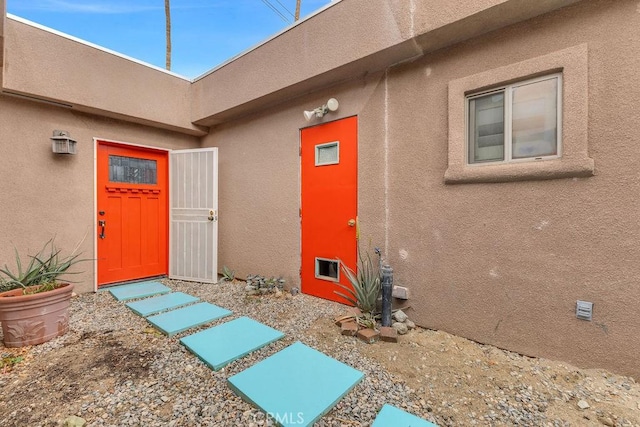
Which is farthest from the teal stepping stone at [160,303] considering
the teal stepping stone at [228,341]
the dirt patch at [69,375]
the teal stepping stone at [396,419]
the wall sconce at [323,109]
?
the wall sconce at [323,109]

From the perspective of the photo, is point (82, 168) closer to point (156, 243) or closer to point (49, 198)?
point (49, 198)

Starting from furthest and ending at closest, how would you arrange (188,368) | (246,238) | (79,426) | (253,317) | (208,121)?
1. (208,121)
2. (246,238)
3. (253,317)
4. (188,368)
5. (79,426)

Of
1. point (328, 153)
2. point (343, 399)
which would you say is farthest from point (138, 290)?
point (343, 399)

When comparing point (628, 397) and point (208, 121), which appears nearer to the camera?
point (628, 397)

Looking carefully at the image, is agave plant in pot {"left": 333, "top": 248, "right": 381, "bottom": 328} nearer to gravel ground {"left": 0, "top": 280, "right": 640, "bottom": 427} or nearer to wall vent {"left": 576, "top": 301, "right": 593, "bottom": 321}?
gravel ground {"left": 0, "top": 280, "right": 640, "bottom": 427}

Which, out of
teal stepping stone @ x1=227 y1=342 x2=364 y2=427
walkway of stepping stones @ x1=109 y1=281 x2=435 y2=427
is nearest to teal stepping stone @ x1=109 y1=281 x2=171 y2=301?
walkway of stepping stones @ x1=109 y1=281 x2=435 y2=427

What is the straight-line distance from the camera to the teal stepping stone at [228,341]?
2180mm

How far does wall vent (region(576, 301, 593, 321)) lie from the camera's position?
2035 mm

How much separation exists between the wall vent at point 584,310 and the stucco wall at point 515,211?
4 cm

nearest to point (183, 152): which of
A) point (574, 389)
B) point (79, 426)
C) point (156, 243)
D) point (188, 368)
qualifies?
point (156, 243)

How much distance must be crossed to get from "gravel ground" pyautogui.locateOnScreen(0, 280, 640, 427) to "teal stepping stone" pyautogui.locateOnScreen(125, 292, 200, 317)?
44cm

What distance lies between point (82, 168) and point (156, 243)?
1608 millimetres

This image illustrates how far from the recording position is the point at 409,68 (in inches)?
114

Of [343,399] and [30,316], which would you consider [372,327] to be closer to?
[343,399]
